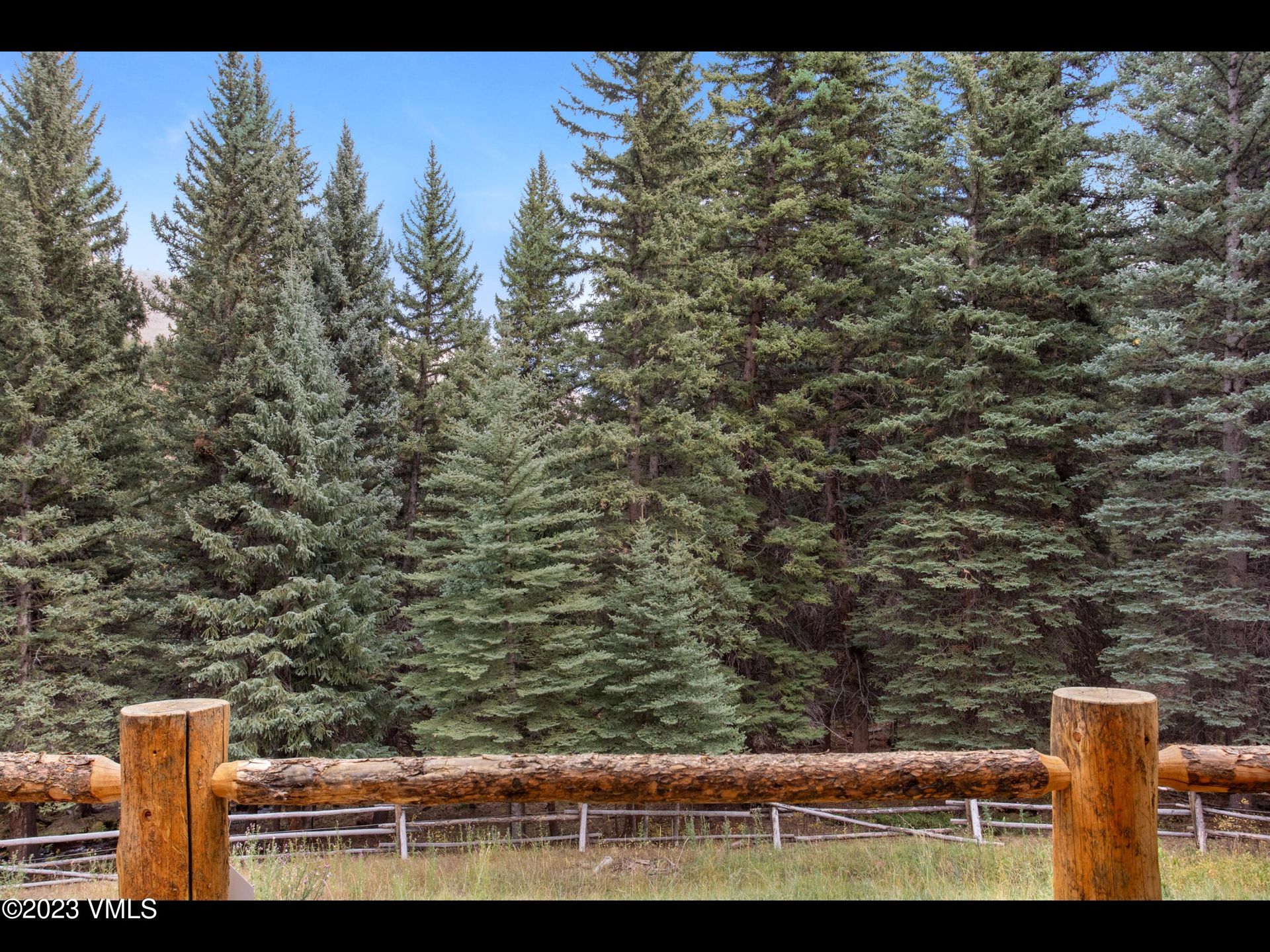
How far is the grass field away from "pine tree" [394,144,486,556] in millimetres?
13075

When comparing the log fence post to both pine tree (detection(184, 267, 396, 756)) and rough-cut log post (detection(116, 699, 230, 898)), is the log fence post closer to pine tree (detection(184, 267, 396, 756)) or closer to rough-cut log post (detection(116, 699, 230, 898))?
pine tree (detection(184, 267, 396, 756))

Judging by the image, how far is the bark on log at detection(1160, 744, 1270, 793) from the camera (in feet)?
6.73

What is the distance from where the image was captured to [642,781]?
2082 mm

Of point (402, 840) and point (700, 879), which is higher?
point (700, 879)

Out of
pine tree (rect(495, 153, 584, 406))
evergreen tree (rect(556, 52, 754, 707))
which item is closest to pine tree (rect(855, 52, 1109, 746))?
evergreen tree (rect(556, 52, 754, 707))

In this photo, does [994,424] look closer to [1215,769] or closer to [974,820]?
[974,820]

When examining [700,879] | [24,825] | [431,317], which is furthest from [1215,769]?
[431,317]

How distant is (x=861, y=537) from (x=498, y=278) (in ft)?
43.9

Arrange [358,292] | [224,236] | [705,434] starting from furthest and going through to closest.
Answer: [358,292] < [224,236] < [705,434]

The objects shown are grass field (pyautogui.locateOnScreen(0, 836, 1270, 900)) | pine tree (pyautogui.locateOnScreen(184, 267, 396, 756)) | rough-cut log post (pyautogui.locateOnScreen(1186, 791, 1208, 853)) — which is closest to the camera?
grass field (pyautogui.locateOnScreen(0, 836, 1270, 900))

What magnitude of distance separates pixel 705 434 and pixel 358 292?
10.1 metres

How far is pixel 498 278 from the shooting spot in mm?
21906

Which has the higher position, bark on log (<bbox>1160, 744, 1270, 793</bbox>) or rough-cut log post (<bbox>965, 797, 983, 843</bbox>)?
bark on log (<bbox>1160, 744, 1270, 793</bbox>)
